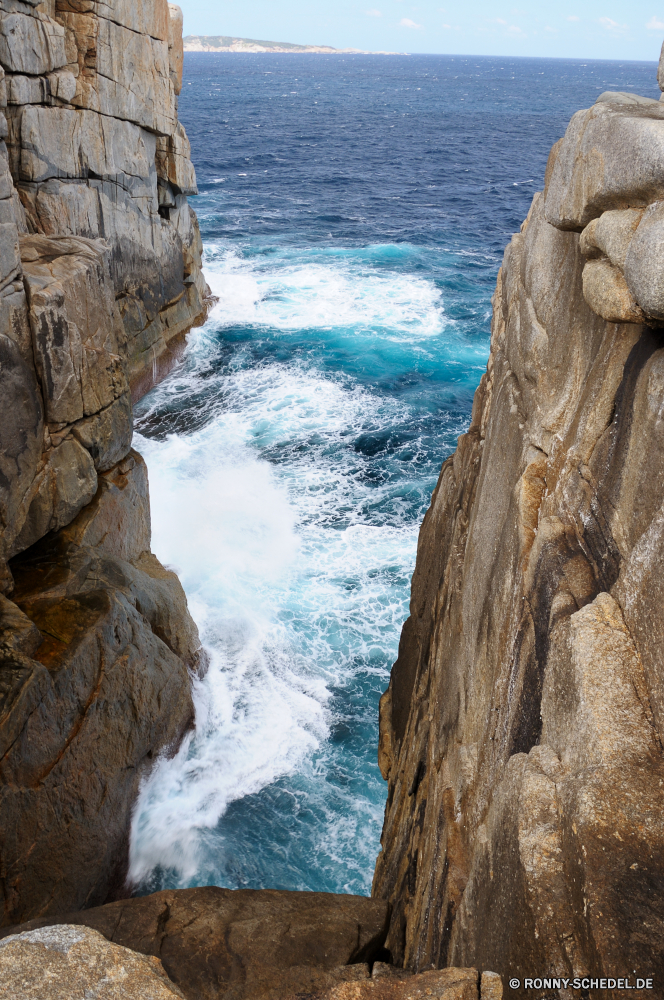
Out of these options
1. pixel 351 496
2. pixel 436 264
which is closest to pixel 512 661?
pixel 351 496

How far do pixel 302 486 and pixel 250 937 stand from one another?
14.8 meters

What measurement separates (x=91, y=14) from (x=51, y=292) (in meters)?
13.5

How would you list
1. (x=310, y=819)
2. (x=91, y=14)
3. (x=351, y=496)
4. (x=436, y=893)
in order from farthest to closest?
(x=351, y=496) < (x=91, y=14) < (x=310, y=819) < (x=436, y=893)

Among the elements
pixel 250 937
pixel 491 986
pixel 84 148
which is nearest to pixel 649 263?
pixel 491 986

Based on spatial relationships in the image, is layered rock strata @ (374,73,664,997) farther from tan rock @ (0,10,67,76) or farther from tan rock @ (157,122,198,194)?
tan rock @ (157,122,198,194)

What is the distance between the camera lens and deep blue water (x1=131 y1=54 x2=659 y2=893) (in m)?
12.8

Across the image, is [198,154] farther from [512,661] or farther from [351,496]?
[512,661]

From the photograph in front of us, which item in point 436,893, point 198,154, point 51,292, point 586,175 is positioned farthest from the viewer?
point 198,154

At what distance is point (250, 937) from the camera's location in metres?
7.09

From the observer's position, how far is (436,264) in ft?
128

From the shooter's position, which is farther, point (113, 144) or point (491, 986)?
point (113, 144)

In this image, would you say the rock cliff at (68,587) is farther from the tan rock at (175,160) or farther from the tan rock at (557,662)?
the tan rock at (175,160)

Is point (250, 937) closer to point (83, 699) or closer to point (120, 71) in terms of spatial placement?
point (83, 699)

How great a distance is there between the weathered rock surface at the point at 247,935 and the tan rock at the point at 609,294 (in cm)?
593
